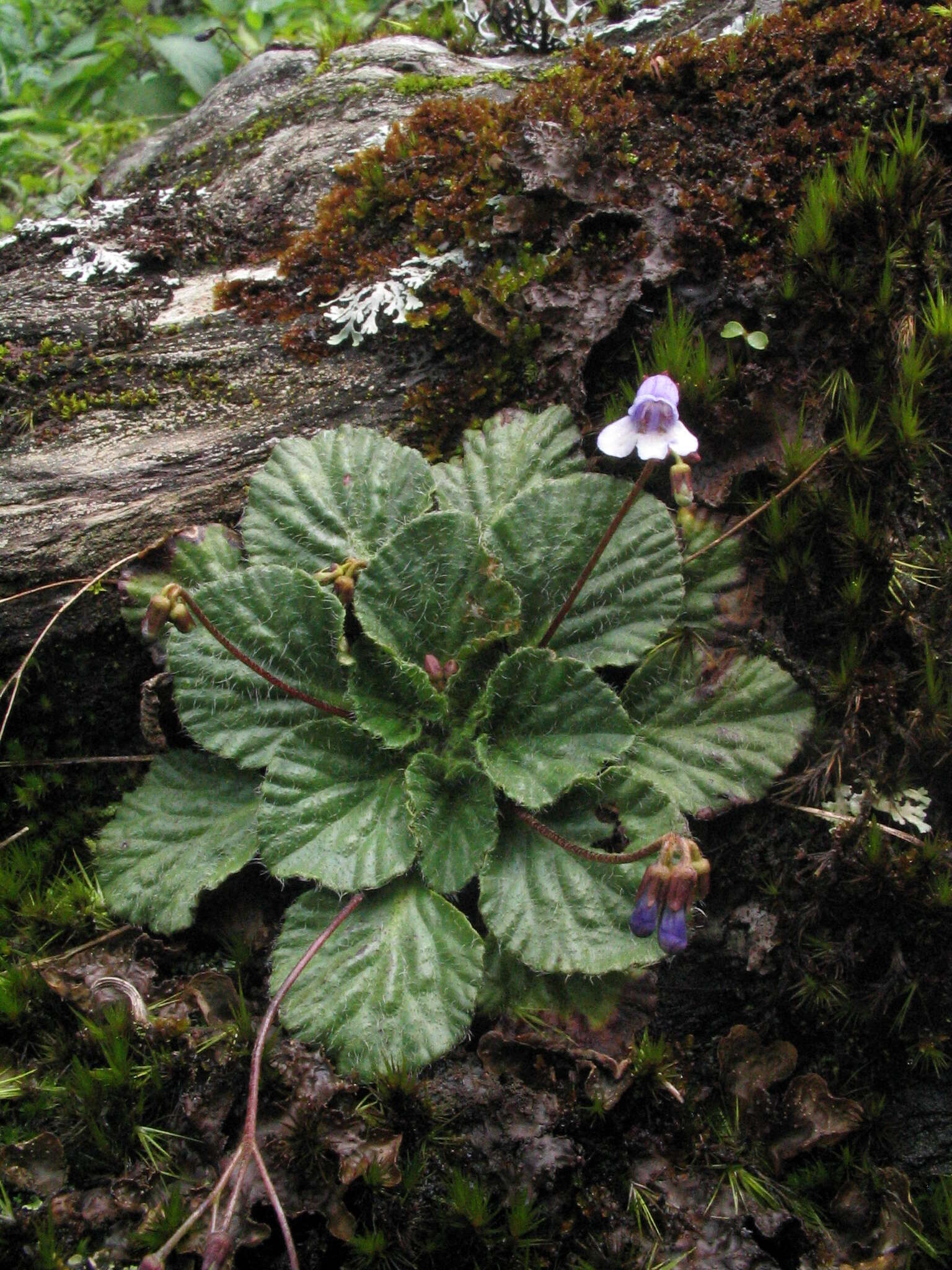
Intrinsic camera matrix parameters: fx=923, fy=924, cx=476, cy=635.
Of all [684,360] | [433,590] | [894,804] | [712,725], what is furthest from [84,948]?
[684,360]

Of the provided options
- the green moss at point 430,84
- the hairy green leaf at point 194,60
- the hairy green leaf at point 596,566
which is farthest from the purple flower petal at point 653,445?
the hairy green leaf at point 194,60

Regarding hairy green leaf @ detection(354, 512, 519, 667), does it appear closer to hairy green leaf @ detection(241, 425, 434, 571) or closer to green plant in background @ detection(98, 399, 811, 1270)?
green plant in background @ detection(98, 399, 811, 1270)

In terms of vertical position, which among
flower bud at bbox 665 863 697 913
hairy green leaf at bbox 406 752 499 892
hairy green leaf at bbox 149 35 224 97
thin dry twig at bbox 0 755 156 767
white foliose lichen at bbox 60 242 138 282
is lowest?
hairy green leaf at bbox 406 752 499 892

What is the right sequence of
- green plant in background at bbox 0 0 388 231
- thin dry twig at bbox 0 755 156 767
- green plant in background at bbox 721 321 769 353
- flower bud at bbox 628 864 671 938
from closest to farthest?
1. flower bud at bbox 628 864 671 938
2. green plant in background at bbox 721 321 769 353
3. thin dry twig at bbox 0 755 156 767
4. green plant in background at bbox 0 0 388 231

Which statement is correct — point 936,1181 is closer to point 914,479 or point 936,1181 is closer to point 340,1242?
point 340,1242

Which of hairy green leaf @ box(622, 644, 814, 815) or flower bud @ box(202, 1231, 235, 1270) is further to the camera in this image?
hairy green leaf @ box(622, 644, 814, 815)

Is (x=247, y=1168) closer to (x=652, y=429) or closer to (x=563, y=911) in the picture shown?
(x=563, y=911)

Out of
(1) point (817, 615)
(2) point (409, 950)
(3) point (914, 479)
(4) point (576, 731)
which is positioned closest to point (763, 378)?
(3) point (914, 479)

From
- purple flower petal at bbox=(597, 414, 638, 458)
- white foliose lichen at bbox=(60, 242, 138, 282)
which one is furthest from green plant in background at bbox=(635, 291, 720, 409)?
white foliose lichen at bbox=(60, 242, 138, 282)
